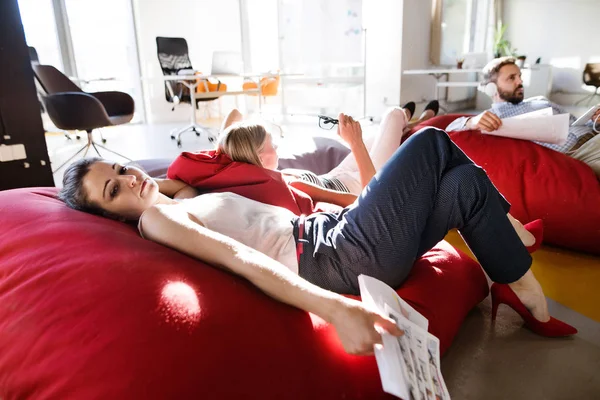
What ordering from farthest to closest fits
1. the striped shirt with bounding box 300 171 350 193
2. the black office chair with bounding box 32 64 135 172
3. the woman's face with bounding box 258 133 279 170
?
the black office chair with bounding box 32 64 135 172 → the striped shirt with bounding box 300 171 350 193 → the woman's face with bounding box 258 133 279 170

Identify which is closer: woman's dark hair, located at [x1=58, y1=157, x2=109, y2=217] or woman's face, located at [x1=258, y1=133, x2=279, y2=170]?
woman's dark hair, located at [x1=58, y1=157, x2=109, y2=217]

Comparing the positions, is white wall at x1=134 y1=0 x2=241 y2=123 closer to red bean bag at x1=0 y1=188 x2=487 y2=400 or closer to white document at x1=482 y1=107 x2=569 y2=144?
white document at x1=482 y1=107 x2=569 y2=144

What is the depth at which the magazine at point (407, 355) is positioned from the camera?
2.37ft

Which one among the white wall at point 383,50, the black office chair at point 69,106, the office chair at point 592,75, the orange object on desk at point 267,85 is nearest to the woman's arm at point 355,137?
the black office chair at point 69,106

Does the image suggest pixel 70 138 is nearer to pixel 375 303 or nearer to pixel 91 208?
pixel 91 208

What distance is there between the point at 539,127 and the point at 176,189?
1.50m

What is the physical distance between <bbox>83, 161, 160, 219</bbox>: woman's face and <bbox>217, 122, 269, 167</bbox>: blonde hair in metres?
0.32

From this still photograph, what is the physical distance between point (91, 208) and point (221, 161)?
43 centimetres

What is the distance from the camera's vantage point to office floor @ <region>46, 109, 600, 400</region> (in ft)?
3.69

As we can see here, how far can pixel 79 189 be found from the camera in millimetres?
1238

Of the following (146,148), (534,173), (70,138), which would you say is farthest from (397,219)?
(70,138)

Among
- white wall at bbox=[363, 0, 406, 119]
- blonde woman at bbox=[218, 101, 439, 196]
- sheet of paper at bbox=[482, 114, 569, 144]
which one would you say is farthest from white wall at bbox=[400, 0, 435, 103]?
sheet of paper at bbox=[482, 114, 569, 144]

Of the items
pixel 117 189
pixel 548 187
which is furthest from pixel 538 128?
pixel 117 189

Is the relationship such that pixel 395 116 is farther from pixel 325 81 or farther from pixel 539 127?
pixel 325 81
